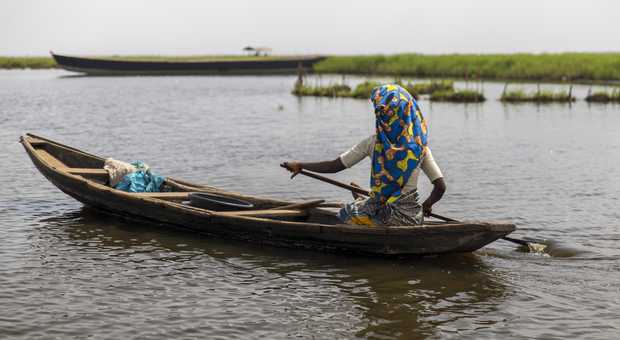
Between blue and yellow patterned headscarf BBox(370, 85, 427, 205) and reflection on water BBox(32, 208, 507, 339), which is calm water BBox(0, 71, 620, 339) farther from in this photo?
blue and yellow patterned headscarf BBox(370, 85, 427, 205)

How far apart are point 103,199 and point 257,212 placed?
2542 millimetres

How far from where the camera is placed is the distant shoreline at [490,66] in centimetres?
4653

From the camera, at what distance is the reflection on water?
7.21 meters

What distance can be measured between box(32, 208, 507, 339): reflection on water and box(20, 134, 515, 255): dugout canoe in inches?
7.3

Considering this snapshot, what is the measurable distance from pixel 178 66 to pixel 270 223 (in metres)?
63.4

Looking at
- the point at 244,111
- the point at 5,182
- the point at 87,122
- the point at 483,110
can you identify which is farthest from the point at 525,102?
the point at 5,182

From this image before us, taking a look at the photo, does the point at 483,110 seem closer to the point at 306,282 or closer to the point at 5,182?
the point at 5,182

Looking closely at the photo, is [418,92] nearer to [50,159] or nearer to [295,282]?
[50,159]

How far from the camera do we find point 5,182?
1390 centimetres

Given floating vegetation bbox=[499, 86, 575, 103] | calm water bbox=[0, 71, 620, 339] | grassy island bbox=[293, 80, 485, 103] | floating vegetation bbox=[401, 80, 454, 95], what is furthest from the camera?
floating vegetation bbox=[401, 80, 454, 95]

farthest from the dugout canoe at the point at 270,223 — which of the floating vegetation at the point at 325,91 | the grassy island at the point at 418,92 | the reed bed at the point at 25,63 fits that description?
the reed bed at the point at 25,63

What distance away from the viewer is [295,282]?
324 inches

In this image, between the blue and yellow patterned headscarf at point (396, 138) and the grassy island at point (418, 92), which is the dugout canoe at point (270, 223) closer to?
the blue and yellow patterned headscarf at point (396, 138)

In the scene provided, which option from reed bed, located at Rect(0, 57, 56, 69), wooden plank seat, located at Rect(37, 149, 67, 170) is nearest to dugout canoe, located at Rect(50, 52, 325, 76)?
reed bed, located at Rect(0, 57, 56, 69)
